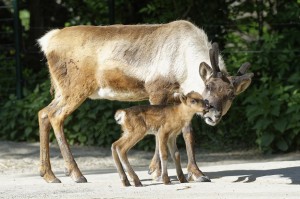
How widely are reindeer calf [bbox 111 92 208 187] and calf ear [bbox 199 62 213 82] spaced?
17.8 inches

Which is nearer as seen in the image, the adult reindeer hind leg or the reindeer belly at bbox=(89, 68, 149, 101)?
the adult reindeer hind leg

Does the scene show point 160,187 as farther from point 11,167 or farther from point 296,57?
point 296,57

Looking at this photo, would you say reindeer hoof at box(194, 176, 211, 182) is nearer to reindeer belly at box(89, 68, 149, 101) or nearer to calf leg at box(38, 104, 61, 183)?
reindeer belly at box(89, 68, 149, 101)

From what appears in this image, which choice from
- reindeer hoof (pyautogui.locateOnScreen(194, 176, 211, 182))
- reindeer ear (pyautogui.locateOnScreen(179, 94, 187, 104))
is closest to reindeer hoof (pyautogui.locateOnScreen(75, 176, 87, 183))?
reindeer hoof (pyautogui.locateOnScreen(194, 176, 211, 182))

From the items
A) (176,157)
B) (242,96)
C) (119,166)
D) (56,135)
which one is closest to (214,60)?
(176,157)

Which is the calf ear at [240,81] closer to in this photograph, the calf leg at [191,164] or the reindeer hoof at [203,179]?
the calf leg at [191,164]

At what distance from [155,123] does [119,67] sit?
137 centimetres

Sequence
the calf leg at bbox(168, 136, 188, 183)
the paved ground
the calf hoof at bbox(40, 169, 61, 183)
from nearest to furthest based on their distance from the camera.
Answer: the paved ground → the calf leg at bbox(168, 136, 188, 183) → the calf hoof at bbox(40, 169, 61, 183)

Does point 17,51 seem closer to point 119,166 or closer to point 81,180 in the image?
point 81,180

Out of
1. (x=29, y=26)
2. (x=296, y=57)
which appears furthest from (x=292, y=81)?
(x=29, y=26)

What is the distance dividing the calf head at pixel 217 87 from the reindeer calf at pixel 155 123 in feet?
0.47

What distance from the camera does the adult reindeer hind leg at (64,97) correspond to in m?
9.29

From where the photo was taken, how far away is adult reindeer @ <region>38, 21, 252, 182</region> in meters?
9.19

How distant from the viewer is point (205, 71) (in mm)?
8805
